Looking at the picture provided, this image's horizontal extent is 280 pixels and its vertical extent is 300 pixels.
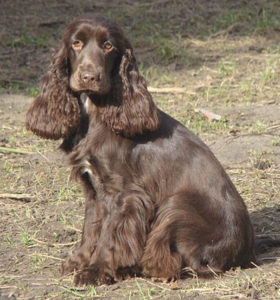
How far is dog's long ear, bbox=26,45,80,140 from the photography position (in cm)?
499

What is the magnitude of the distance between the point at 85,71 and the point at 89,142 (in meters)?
0.50

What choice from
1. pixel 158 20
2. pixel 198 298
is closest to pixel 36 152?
pixel 198 298

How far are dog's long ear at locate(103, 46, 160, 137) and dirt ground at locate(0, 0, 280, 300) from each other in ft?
1.64

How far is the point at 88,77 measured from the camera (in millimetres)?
4648

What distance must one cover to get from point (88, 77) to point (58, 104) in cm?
45

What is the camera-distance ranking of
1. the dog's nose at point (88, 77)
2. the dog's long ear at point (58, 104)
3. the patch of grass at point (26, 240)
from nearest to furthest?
the dog's nose at point (88, 77), the dog's long ear at point (58, 104), the patch of grass at point (26, 240)

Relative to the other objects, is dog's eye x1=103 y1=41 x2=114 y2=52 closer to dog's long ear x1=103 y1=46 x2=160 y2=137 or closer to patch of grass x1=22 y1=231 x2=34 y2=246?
dog's long ear x1=103 y1=46 x2=160 y2=137

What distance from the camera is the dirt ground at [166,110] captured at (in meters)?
4.80

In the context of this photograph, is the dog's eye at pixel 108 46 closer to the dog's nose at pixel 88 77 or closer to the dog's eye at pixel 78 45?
the dog's eye at pixel 78 45

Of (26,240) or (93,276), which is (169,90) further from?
(93,276)

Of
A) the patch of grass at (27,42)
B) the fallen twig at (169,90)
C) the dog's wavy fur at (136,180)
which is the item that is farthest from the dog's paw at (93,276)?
the patch of grass at (27,42)

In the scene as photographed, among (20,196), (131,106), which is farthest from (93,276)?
(20,196)

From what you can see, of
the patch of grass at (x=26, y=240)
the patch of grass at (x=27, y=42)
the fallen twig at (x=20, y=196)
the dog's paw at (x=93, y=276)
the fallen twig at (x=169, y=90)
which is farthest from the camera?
the patch of grass at (x=27, y=42)

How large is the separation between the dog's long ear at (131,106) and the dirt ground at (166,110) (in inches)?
19.7
